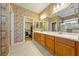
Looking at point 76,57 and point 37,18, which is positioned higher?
point 37,18

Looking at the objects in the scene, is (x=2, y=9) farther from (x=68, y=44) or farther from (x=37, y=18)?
(x=37, y=18)

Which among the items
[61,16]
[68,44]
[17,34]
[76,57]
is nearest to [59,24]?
[61,16]

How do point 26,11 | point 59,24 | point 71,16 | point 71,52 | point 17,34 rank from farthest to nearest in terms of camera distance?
1. point 26,11
2. point 17,34
3. point 59,24
4. point 71,16
5. point 71,52

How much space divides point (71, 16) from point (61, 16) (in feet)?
2.33

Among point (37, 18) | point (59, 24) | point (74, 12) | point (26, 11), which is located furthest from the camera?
point (37, 18)

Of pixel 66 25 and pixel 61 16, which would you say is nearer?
pixel 66 25

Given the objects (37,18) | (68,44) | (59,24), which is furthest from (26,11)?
(68,44)

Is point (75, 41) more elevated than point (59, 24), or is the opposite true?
point (59, 24)

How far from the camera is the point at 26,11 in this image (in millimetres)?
7664

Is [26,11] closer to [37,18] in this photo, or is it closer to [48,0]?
[37,18]

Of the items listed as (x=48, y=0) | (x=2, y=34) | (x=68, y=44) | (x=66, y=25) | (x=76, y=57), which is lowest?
(x=76, y=57)

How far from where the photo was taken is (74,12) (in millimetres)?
3201

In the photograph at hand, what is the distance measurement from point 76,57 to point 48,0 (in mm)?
2717

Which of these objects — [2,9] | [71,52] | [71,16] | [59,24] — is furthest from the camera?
[59,24]
